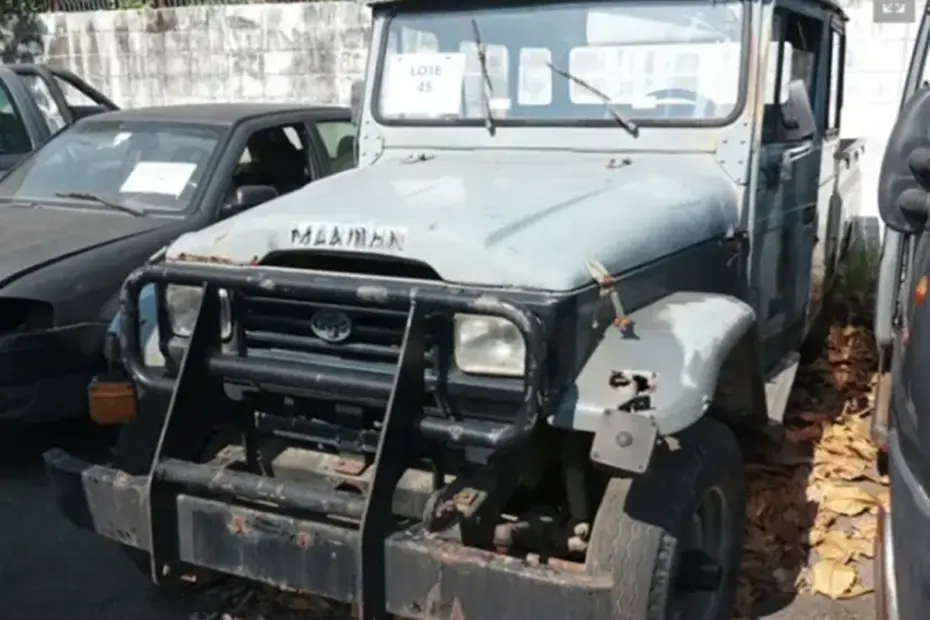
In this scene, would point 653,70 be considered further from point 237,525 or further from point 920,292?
point 237,525

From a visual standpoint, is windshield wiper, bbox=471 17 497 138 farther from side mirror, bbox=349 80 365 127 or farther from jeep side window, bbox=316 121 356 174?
jeep side window, bbox=316 121 356 174

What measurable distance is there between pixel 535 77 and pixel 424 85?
18.9 inches

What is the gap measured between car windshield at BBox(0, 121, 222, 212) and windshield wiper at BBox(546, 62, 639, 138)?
262 cm

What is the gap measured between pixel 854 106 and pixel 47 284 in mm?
6282

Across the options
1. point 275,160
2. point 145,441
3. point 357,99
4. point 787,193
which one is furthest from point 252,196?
point 787,193

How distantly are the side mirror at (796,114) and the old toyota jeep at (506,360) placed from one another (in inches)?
7.7

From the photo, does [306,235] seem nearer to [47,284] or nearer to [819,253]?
[47,284]

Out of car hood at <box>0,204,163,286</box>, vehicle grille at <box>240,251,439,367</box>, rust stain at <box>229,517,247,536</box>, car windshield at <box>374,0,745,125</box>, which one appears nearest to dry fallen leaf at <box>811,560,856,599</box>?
car windshield at <box>374,0,745,125</box>

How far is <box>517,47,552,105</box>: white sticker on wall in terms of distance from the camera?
13.9 feet

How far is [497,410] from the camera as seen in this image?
3.04 meters

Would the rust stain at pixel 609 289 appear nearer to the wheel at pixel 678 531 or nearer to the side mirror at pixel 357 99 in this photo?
the wheel at pixel 678 531

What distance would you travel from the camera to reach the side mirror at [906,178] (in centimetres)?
A: 303

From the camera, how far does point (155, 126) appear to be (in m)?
6.57

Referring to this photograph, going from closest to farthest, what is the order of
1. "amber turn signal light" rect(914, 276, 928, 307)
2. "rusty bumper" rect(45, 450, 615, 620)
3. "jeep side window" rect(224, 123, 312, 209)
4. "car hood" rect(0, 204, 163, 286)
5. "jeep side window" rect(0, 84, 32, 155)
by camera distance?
"amber turn signal light" rect(914, 276, 928, 307), "rusty bumper" rect(45, 450, 615, 620), "car hood" rect(0, 204, 163, 286), "jeep side window" rect(224, 123, 312, 209), "jeep side window" rect(0, 84, 32, 155)
